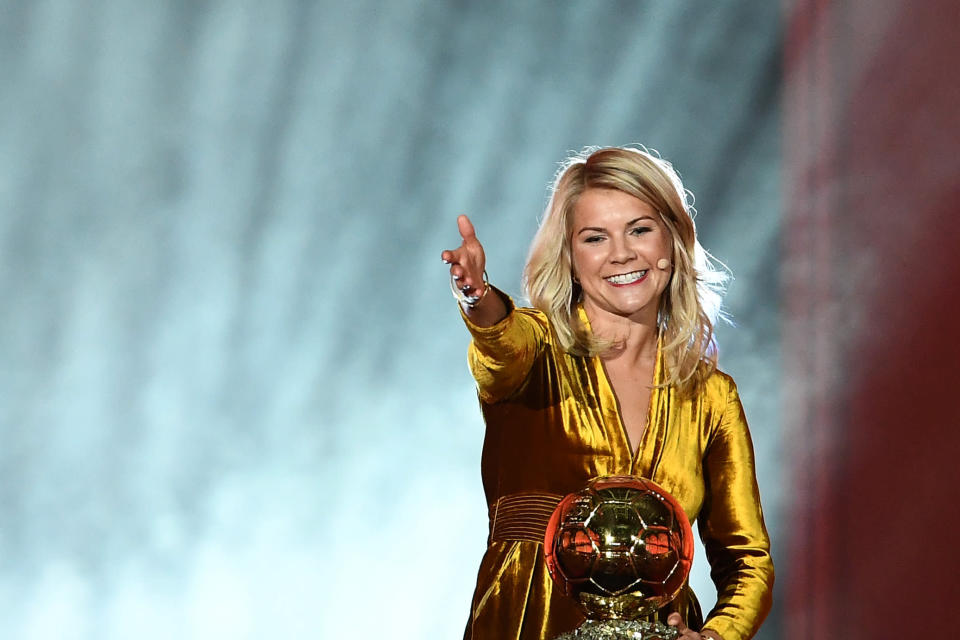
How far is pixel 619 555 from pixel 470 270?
0.38 m

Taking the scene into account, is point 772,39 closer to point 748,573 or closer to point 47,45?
point 47,45

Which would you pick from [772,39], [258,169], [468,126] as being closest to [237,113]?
[258,169]

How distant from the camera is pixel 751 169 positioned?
360 cm

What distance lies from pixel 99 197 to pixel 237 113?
0.46m

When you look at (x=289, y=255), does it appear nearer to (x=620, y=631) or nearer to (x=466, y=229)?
(x=466, y=229)

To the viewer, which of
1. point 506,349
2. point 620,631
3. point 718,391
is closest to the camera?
point 620,631

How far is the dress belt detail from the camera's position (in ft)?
5.18

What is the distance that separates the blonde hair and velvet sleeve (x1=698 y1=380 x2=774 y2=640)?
91 millimetres

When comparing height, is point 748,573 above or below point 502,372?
below

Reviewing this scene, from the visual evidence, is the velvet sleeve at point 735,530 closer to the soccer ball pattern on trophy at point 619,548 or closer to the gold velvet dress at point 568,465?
the gold velvet dress at point 568,465

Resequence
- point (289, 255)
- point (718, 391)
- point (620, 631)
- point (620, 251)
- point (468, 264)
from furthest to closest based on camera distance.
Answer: point (289, 255), point (718, 391), point (620, 251), point (468, 264), point (620, 631)

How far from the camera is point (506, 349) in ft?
4.98

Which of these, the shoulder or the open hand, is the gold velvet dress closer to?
the shoulder

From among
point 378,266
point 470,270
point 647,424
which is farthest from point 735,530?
point 378,266
